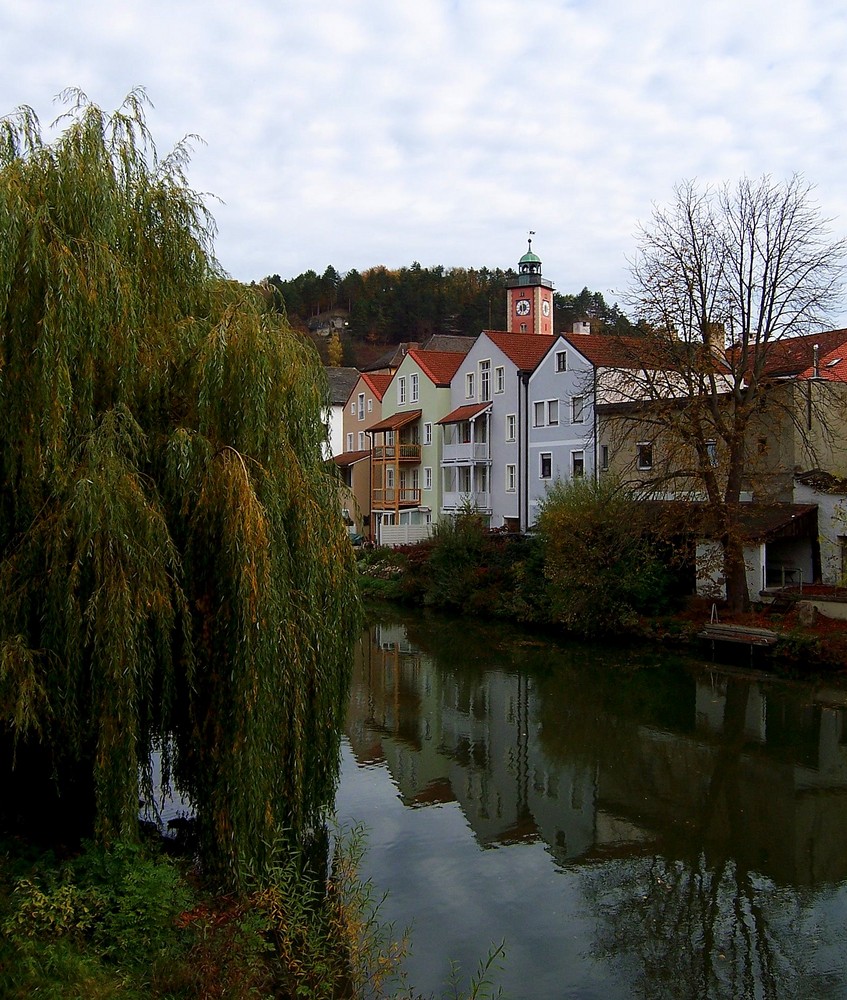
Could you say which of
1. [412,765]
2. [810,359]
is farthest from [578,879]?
[810,359]

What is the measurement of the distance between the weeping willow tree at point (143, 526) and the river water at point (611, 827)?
2.64 metres

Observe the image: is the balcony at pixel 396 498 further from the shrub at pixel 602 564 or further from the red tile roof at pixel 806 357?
the red tile roof at pixel 806 357

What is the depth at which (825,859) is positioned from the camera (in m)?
12.3

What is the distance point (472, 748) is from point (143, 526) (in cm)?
1110

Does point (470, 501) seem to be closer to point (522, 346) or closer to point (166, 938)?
point (522, 346)

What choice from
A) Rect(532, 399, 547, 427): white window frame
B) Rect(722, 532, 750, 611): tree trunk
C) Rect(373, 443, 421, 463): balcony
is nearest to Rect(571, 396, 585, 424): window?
Rect(532, 399, 547, 427): white window frame

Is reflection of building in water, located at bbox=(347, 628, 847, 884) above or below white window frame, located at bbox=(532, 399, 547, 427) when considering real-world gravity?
below

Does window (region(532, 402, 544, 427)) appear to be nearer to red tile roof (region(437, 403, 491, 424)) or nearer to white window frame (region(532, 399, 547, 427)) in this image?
white window frame (region(532, 399, 547, 427))

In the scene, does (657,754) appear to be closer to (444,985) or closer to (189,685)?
(444,985)

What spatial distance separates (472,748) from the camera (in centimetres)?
1800

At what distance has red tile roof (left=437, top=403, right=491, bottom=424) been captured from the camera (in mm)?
43781

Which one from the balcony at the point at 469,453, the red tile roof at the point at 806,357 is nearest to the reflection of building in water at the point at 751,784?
the red tile roof at the point at 806,357

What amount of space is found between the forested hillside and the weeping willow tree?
93.6 metres

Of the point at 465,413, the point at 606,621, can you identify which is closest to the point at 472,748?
Answer: the point at 606,621
